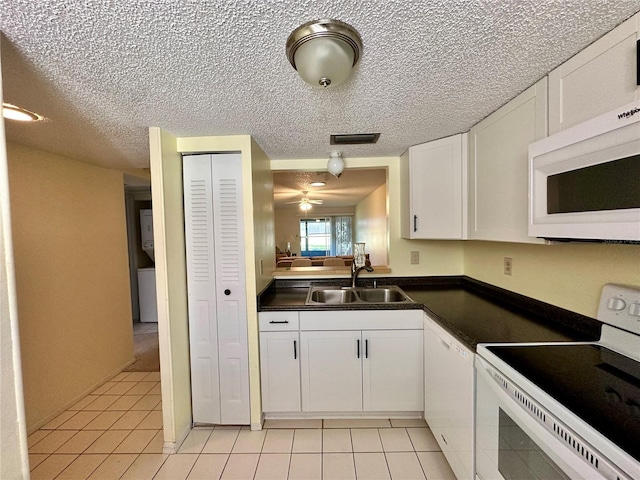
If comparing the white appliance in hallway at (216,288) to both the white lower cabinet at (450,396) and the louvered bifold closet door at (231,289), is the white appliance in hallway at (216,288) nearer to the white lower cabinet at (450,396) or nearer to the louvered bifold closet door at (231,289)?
the louvered bifold closet door at (231,289)

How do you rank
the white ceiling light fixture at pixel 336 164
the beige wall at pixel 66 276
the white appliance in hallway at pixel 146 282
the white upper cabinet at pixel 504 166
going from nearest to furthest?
the white upper cabinet at pixel 504 166 < the beige wall at pixel 66 276 < the white ceiling light fixture at pixel 336 164 < the white appliance in hallway at pixel 146 282

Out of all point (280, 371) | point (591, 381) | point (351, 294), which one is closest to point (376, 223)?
point (351, 294)

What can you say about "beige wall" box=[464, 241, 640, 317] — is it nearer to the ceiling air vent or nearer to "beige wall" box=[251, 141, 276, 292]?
the ceiling air vent

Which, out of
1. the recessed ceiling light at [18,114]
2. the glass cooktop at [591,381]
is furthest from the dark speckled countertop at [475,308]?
the recessed ceiling light at [18,114]

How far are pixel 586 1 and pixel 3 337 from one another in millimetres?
2008

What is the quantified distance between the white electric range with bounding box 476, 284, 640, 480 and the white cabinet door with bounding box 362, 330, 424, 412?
703mm

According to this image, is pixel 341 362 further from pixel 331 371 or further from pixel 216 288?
pixel 216 288

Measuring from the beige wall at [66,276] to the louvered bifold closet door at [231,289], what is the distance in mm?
1379

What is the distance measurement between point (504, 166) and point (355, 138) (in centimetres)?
94

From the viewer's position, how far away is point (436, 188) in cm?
206

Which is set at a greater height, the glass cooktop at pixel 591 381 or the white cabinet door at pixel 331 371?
the glass cooktop at pixel 591 381

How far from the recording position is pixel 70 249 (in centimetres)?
234

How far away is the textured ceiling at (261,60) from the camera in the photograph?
81cm

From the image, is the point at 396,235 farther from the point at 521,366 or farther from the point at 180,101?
the point at 180,101
